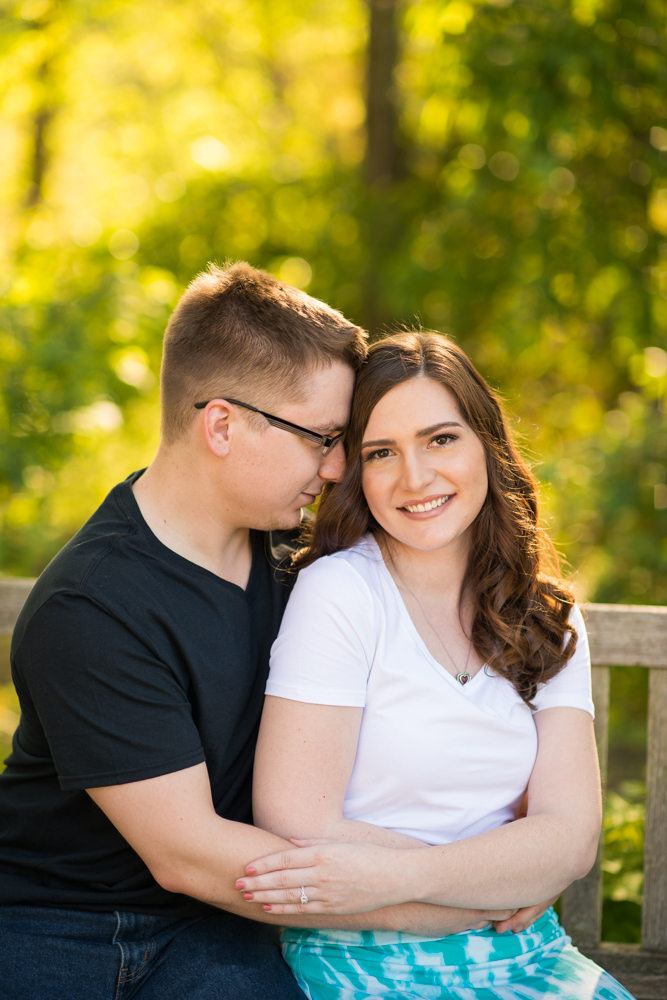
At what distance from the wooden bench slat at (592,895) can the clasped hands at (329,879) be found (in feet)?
2.62

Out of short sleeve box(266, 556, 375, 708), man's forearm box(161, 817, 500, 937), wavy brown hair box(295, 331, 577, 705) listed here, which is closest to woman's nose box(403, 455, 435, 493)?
wavy brown hair box(295, 331, 577, 705)

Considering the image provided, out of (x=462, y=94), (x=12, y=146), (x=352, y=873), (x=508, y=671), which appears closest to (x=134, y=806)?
(x=352, y=873)

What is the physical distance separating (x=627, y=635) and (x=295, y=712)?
1.02 meters

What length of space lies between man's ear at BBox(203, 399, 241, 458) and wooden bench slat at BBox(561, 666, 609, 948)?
121 cm

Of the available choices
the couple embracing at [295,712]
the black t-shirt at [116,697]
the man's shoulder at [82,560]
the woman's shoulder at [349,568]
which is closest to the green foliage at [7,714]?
the black t-shirt at [116,697]

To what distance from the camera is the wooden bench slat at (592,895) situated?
2.33 metres

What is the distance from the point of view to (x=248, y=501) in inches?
78.8

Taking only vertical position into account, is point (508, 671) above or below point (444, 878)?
above

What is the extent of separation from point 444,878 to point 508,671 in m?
0.53

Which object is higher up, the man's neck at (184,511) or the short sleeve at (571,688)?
the man's neck at (184,511)

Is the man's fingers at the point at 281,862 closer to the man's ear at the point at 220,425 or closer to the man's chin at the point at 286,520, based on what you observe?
the man's chin at the point at 286,520

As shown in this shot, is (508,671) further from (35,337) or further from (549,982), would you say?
(35,337)

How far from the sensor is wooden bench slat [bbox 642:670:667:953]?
2.32 metres

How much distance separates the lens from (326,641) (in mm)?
1887
